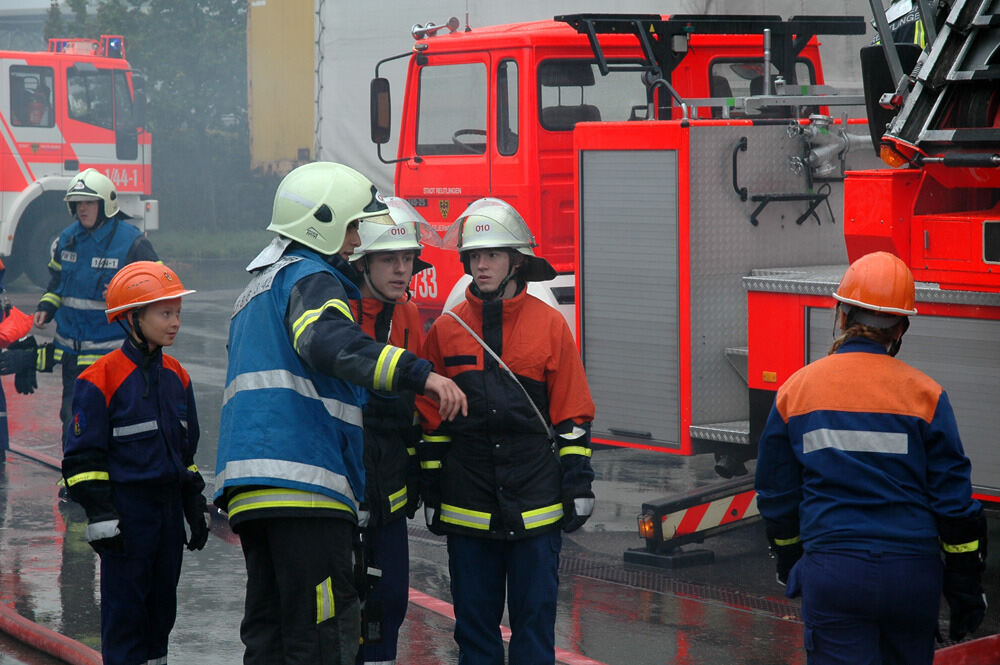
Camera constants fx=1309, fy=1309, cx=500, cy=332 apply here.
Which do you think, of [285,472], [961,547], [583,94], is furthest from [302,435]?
[583,94]

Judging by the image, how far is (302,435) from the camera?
135 inches

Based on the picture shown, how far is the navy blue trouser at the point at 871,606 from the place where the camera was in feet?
10.5

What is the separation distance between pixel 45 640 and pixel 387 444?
6.19 feet

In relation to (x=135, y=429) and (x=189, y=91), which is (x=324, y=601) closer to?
(x=135, y=429)

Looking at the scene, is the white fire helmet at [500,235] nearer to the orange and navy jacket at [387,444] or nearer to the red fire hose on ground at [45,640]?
the orange and navy jacket at [387,444]

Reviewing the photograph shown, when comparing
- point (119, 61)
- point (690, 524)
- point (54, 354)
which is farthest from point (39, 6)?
point (690, 524)

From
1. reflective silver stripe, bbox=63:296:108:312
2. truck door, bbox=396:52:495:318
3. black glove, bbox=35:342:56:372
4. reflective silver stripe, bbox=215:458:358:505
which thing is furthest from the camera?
truck door, bbox=396:52:495:318

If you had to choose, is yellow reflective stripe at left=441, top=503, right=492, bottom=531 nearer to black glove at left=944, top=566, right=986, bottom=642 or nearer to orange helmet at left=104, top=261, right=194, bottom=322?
orange helmet at left=104, top=261, right=194, bottom=322

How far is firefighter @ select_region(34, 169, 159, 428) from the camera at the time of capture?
7.34m

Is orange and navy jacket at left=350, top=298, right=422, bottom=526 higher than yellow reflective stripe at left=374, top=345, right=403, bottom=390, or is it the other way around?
yellow reflective stripe at left=374, top=345, right=403, bottom=390

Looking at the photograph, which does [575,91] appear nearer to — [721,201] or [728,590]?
[721,201]

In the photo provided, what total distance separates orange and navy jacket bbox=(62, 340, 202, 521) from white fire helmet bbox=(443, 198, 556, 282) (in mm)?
1135

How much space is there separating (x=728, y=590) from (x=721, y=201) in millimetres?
1862

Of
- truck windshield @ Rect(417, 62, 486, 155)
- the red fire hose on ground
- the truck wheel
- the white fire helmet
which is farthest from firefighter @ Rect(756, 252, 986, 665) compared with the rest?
the truck wheel
